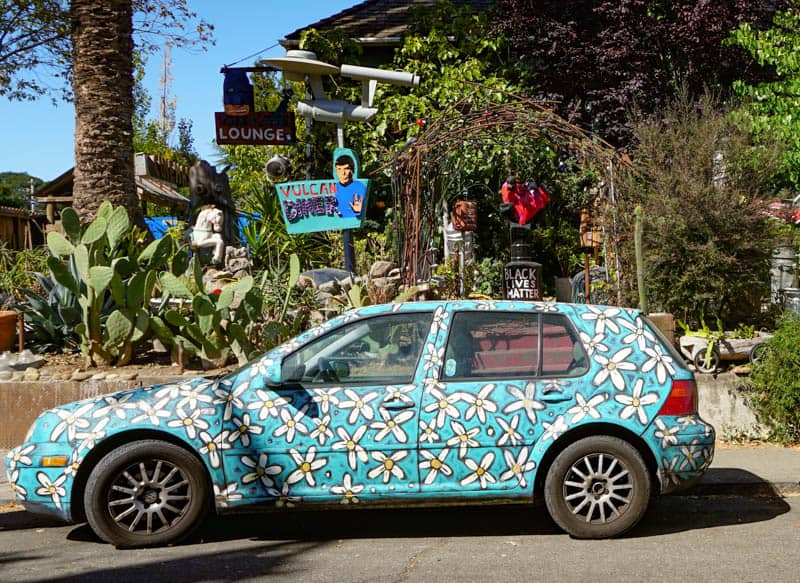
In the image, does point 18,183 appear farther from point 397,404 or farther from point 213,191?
point 397,404

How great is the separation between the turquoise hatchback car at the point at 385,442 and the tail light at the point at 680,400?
0.03 feet

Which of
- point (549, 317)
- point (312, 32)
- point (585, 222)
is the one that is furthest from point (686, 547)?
point (312, 32)

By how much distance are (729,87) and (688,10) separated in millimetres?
1436

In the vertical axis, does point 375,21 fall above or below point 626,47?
above

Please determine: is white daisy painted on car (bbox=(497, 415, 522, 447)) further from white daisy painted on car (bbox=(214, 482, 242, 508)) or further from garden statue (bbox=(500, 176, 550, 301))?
garden statue (bbox=(500, 176, 550, 301))

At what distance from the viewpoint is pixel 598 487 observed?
18.9 feet

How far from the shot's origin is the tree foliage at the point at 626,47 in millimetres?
14617

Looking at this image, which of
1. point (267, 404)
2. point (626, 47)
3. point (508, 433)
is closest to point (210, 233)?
point (626, 47)

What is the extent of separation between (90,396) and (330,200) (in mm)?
5188

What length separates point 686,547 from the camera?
225 inches

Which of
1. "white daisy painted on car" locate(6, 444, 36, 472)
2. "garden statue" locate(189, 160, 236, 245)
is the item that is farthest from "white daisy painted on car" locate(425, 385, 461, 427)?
"garden statue" locate(189, 160, 236, 245)

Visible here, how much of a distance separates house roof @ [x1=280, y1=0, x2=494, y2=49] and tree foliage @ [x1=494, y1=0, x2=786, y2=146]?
225 cm

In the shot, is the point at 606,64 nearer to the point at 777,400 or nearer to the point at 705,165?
the point at 705,165

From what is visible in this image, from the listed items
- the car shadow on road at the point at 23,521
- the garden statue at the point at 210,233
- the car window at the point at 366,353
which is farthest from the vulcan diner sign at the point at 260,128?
the car window at the point at 366,353
